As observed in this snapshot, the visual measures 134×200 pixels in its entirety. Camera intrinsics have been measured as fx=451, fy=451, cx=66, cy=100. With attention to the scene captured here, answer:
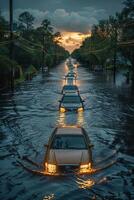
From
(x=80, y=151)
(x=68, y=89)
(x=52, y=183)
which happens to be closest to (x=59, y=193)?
(x=52, y=183)

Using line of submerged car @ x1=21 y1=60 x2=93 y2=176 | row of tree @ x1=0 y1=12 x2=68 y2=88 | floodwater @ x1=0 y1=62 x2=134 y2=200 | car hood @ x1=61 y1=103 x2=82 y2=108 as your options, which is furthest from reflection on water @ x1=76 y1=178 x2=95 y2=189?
row of tree @ x1=0 y1=12 x2=68 y2=88

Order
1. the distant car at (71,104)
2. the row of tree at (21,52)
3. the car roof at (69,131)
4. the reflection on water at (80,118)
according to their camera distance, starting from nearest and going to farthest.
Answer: the car roof at (69,131) → the reflection on water at (80,118) → the distant car at (71,104) → the row of tree at (21,52)

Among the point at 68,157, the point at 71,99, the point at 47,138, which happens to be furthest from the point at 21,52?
the point at 68,157

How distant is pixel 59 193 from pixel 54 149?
278cm

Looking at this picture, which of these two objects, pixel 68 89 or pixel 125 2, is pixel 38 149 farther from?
pixel 125 2

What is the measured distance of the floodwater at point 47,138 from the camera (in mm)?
15260

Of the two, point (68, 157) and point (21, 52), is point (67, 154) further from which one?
point (21, 52)

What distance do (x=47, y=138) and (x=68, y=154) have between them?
8298 mm

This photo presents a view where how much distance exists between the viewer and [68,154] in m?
16.9

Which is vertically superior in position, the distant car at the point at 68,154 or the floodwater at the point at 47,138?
the distant car at the point at 68,154

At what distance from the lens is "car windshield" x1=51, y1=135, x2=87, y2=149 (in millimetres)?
17611

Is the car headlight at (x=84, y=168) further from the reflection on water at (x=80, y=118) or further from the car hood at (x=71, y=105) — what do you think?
the car hood at (x=71, y=105)

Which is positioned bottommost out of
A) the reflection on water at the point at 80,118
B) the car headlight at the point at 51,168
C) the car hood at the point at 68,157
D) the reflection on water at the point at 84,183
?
the reflection on water at the point at 80,118

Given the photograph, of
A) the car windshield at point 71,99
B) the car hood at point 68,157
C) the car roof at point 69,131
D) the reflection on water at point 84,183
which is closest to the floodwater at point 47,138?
the reflection on water at point 84,183
